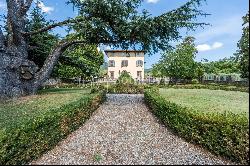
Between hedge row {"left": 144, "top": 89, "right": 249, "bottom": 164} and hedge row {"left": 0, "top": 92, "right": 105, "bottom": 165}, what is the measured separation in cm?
371

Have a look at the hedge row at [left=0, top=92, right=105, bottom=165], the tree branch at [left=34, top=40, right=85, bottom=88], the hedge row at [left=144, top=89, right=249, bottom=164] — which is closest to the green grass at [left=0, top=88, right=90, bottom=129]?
the hedge row at [left=0, top=92, right=105, bottom=165]

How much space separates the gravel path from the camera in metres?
7.95

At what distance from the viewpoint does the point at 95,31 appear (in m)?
17.8

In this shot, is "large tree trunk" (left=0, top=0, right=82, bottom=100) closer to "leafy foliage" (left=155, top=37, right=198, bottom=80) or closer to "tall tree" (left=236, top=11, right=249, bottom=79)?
"tall tree" (left=236, top=11, right=249, bottom=79)

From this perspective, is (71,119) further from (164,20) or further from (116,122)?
(164,20)

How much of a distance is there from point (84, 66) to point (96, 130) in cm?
1505

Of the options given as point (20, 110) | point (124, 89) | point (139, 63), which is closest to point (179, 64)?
point (139, 63)

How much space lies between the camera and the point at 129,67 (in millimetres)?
57500

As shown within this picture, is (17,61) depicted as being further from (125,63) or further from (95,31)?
→ (125,63)

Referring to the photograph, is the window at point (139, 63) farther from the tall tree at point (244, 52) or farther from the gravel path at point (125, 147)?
the tall tree at point (244, 52)

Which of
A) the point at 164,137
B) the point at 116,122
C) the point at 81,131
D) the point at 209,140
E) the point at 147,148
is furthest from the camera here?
the point at 116,122

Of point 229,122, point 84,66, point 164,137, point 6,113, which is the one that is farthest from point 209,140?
point 84,66

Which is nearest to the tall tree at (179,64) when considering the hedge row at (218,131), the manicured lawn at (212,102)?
the manicured lawn at (212,102)

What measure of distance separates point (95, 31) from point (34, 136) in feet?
35.2
